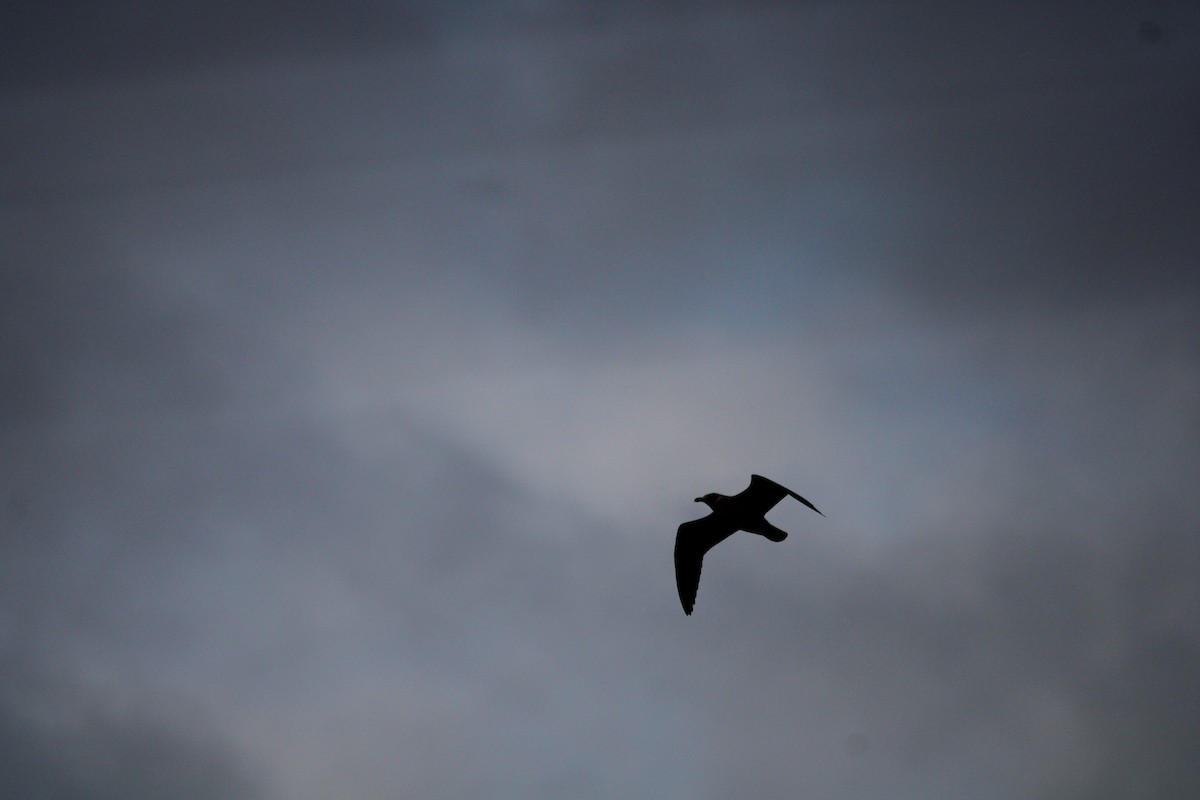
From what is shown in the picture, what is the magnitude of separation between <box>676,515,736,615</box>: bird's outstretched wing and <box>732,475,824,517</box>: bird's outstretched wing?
2427 mm

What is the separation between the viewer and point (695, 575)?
125 feet

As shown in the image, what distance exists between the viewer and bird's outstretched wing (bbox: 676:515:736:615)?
37.3 meters

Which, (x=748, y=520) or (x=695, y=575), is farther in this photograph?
(x=695, y=575)

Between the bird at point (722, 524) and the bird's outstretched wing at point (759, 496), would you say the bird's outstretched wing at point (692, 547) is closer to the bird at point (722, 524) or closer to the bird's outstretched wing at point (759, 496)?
the bird at point (722, 524)

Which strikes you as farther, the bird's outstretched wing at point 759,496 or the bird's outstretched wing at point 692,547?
the bird's outstretched wing at point 692,547

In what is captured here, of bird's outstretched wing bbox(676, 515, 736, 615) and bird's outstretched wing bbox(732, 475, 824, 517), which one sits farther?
bird's outstretched wing bbox(676, 515, 736, 615)

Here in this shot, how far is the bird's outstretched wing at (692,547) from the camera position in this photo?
37344mm

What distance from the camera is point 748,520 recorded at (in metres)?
35.7

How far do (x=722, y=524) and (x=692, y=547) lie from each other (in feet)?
6.38

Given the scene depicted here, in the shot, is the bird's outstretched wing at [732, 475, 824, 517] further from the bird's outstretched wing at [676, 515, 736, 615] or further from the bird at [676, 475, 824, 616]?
the bird's outstretched wing at [676, 515, 736, 615]

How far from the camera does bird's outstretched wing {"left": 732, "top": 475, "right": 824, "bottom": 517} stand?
3406 centimetres

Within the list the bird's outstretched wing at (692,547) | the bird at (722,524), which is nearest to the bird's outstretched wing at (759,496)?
the bird at (722,524)

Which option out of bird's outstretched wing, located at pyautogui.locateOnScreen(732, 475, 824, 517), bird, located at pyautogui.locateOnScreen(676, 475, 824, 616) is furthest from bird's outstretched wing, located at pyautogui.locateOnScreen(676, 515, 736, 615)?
bird's outstretched wing, located at pyautogui.locateOnScreen(732, 475, 824, 517)

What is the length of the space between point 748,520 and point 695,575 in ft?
12.9
